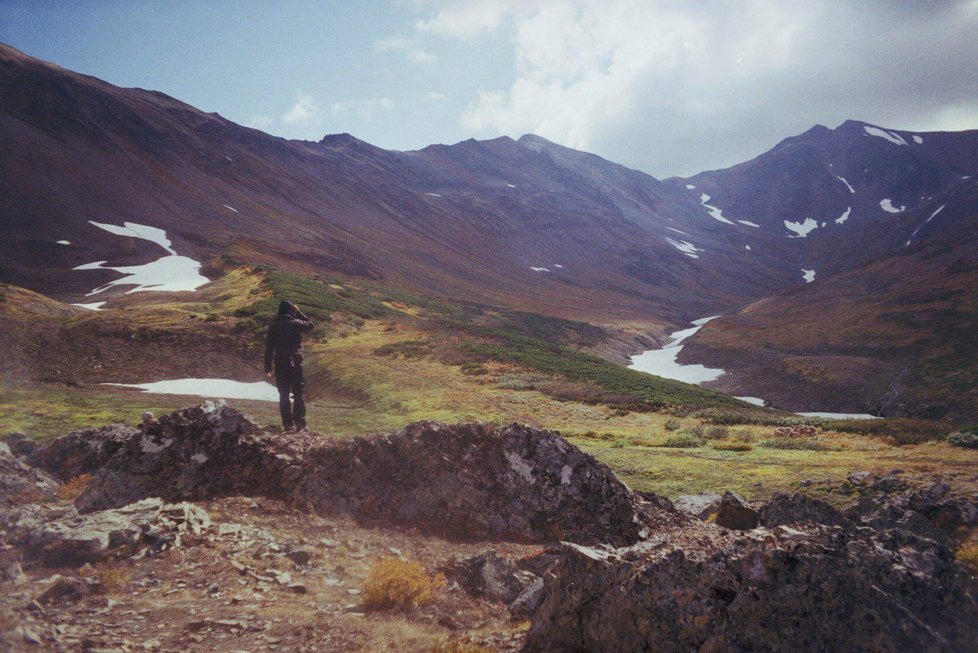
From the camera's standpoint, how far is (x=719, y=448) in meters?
18.8

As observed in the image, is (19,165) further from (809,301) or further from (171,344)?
(809,301)

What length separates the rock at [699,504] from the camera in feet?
31.9

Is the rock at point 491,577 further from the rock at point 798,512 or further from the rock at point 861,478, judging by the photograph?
the rock at point 861,478

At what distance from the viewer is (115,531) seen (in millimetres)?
6047

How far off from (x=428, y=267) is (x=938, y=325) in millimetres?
93028

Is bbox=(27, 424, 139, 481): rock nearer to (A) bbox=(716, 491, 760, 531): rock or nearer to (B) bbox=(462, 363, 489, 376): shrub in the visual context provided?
(A) bbox=(716, 491, 760, 531): rock

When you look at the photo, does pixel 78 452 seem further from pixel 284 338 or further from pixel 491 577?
pixel 491 577

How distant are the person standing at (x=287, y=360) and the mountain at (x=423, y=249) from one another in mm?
52388

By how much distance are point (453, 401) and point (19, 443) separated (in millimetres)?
17052

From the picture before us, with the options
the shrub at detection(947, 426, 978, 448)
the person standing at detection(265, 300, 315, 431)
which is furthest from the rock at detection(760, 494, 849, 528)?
the shrub at detection(947, 426, 978, 448)

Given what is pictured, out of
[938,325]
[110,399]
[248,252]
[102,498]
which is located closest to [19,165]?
[248,252]

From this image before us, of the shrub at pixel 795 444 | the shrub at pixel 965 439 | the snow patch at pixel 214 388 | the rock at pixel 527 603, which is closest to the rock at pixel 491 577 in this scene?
the rock at pixel 527 603

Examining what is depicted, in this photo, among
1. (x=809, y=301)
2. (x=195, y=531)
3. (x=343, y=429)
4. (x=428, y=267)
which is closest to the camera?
(x=195, y=531)

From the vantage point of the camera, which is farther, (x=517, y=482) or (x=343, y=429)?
(x=343, y=429)
